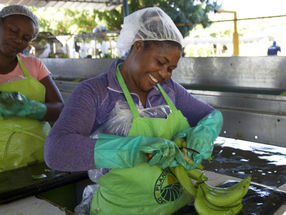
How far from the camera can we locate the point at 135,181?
141 centimetres

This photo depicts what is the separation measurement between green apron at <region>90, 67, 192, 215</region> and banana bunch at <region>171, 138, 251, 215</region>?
0.08 meters

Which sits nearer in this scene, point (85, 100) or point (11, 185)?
point (85, 100)

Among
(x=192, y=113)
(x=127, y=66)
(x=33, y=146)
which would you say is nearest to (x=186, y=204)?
(x=192, y=113)

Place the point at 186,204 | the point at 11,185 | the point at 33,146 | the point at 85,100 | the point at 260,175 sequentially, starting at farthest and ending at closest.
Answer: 1. the point at 260,175
2. the point at 33,146
3. the point at 11,185
4. the point at 186,204
5. the point at 85,100

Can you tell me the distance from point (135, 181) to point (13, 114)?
3.53ft

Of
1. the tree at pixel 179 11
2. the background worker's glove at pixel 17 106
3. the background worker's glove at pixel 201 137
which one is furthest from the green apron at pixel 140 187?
the tree at pixel 179 11

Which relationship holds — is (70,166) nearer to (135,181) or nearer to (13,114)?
(135,181)

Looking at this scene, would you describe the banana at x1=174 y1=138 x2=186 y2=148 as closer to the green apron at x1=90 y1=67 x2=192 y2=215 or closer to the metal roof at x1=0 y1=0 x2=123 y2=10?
the green apron at x1=90 y1=67 x2=192 y2=215

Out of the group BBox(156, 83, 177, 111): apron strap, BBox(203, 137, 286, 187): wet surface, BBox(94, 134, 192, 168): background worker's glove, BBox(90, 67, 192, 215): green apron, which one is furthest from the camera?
BBox(203, 137, 286, 187): wet surface

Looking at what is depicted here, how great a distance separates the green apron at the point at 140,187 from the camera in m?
1.42

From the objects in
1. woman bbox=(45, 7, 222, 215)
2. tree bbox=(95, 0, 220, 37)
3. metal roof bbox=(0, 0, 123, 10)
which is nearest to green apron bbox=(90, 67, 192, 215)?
woman bbox=(45, 7, 222, 215)

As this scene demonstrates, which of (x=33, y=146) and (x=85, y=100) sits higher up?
(x=85, y=100)

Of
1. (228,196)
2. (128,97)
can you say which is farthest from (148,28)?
(228,196)

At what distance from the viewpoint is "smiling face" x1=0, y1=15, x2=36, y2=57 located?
2.08 meters
